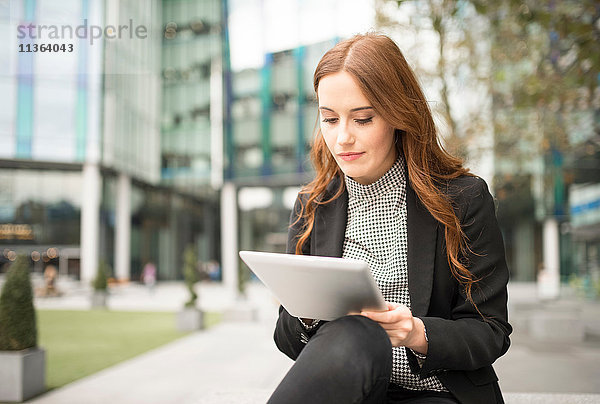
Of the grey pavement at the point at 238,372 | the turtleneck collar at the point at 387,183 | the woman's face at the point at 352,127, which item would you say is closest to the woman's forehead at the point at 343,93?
the woman's face at the point at 352,127

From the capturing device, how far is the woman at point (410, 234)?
183cm

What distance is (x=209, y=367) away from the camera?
7.54 metres

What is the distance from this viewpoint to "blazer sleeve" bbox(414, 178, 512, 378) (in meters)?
1.78

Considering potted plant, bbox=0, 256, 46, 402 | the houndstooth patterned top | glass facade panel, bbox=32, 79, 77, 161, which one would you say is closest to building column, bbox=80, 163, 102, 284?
glass facade panel, bbox=32, 79, 77, 161

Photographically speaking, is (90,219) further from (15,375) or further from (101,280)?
(15,375)

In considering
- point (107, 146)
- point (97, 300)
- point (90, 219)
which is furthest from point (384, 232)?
point (90, 219)

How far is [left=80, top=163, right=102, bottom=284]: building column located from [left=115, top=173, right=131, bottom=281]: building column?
2.25 metres

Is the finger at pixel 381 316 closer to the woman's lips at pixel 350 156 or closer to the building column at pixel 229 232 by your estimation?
the woman's lips at pixel 350 156

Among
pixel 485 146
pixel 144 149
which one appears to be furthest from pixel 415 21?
pixel 144 149

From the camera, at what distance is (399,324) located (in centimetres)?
166

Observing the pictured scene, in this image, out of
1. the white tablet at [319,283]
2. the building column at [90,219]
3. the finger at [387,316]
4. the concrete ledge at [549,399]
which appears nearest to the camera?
the white tablet at [319,283]

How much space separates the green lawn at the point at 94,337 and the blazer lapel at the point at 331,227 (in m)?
5.33

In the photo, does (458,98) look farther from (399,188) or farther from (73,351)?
(399,188)

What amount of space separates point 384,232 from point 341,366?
77 cm
